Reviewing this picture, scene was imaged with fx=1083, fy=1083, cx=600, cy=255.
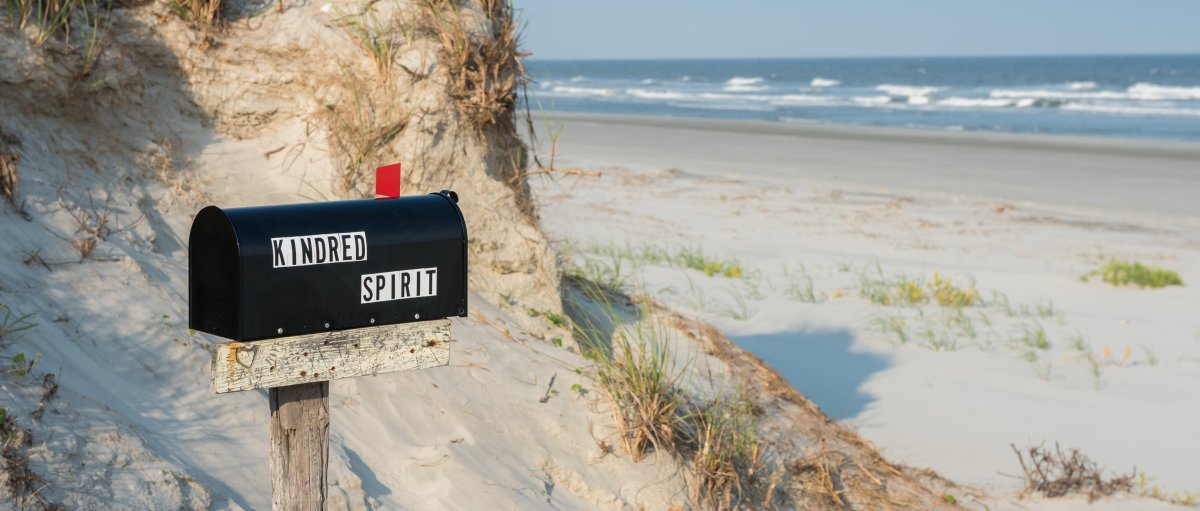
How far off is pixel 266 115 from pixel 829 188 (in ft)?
44.3

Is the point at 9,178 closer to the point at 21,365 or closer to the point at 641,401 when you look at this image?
the point at 21,365

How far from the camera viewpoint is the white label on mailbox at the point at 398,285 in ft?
7.73

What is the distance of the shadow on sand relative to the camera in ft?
21.8

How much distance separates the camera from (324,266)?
7.47 ft

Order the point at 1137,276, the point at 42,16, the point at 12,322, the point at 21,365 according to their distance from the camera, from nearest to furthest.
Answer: the point at 21,365
the point at 12,322
the point at 42,16
the point at 1137,276

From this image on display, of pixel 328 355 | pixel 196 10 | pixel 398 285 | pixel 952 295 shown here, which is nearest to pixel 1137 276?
pixel 952 295

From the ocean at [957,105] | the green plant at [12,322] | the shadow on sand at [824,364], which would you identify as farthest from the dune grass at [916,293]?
the ocean at [957,105]

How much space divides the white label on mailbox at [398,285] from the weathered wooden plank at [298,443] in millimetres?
264

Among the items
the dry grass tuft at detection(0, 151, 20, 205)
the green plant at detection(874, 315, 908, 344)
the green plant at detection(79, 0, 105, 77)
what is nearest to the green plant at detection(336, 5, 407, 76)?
the green plant at detection(79, 0, 105, 77)

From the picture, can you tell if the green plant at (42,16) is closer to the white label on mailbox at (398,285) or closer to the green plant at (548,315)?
the green plant at (548,315)

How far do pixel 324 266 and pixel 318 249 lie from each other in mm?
39

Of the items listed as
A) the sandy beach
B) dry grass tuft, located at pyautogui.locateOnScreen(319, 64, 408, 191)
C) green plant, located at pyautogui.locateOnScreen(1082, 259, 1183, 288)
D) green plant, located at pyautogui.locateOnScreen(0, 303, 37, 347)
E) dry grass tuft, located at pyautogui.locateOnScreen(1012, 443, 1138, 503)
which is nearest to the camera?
green plant, located at pyautogui.locateOnScreen(0, 303, 37, 347)

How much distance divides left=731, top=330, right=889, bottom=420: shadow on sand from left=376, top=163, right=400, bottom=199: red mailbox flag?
444 centimetres

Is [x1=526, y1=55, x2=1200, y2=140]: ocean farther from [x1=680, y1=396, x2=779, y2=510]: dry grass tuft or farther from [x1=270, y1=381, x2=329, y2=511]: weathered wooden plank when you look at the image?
[x1=270, y1=381, x2=329, y2=511]: weathered wooden plank
